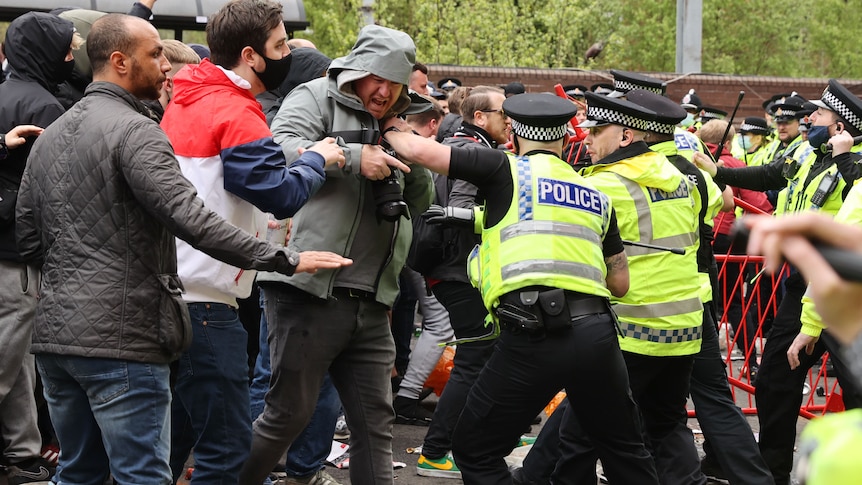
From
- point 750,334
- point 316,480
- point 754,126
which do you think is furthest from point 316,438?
point 754,126

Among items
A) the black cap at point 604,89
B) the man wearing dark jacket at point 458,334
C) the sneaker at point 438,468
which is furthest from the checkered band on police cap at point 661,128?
the sneaker at point 438,468

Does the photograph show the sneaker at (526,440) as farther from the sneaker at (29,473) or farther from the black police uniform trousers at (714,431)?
the sneaker at (29,473)

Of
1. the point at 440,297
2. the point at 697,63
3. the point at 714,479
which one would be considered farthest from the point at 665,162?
the point at 697,63

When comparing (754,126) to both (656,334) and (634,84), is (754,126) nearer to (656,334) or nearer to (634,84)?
(634,84)

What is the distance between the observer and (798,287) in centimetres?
576

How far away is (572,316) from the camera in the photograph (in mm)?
4152

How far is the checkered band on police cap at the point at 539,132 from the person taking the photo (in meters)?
4.36

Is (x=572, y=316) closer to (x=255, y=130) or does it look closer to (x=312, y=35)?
(x=255, y=130)

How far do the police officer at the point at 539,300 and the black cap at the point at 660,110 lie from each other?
1.22m

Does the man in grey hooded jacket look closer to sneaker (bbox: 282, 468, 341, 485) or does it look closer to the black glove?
the black glove

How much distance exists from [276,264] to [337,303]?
0.72m

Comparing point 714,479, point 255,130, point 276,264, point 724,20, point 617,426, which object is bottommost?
point 724,20

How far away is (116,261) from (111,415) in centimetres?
51

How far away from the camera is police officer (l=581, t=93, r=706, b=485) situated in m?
4.99
